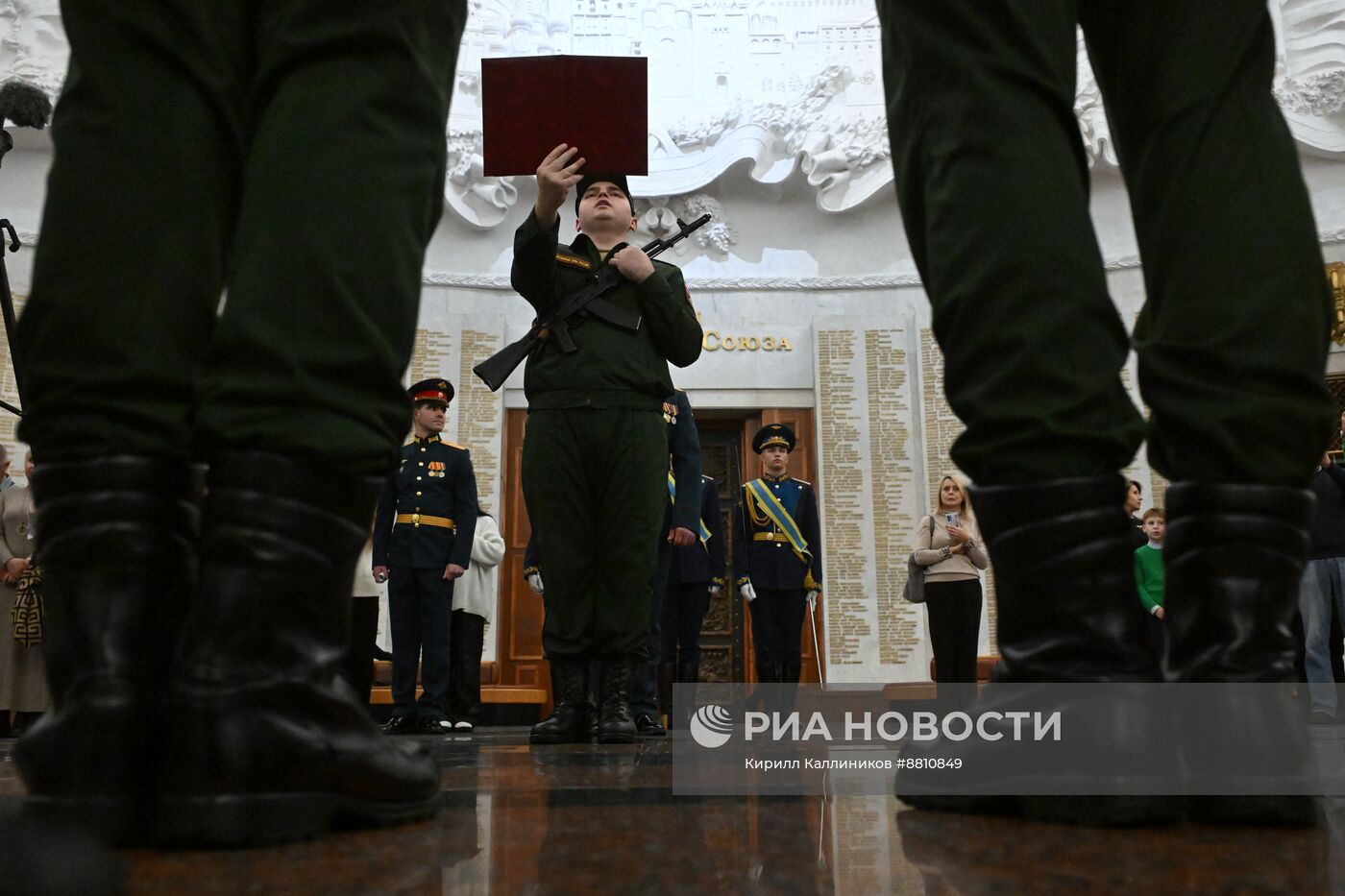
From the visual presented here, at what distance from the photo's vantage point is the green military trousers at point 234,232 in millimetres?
802

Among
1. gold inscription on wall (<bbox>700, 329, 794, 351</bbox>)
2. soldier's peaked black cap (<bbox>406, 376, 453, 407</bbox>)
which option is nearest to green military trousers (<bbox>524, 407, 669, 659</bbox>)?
soldier's peaked black cap (<bbox>406, 376, 453, 407</bbox>)

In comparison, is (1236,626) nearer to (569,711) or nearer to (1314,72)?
(569,711)

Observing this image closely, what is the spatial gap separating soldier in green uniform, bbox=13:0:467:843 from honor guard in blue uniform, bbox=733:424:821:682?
535 centimetres

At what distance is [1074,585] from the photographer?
88 cm

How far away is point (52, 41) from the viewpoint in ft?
30.9

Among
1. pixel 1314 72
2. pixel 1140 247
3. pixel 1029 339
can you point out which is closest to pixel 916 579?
pixel 1140 247

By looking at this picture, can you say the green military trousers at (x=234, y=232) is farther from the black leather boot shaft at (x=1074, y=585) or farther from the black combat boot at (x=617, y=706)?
the black combat boot at (x=617, y=706)

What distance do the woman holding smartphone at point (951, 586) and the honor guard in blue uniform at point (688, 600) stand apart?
3.61 ft

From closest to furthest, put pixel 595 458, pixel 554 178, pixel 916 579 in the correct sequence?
1. pixel 554 178
2. pixel 595 458
3. pixel 916 579

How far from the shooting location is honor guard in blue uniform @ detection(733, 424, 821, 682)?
614cm

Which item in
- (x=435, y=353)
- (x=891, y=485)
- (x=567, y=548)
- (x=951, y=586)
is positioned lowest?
(x=567, y=548)

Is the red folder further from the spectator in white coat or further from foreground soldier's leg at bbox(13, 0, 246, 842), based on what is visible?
the spectator in white coat

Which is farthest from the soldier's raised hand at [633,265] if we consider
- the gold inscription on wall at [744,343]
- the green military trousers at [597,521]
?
the gold inscription on wall at [744,343]

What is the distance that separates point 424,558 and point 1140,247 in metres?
4.31
